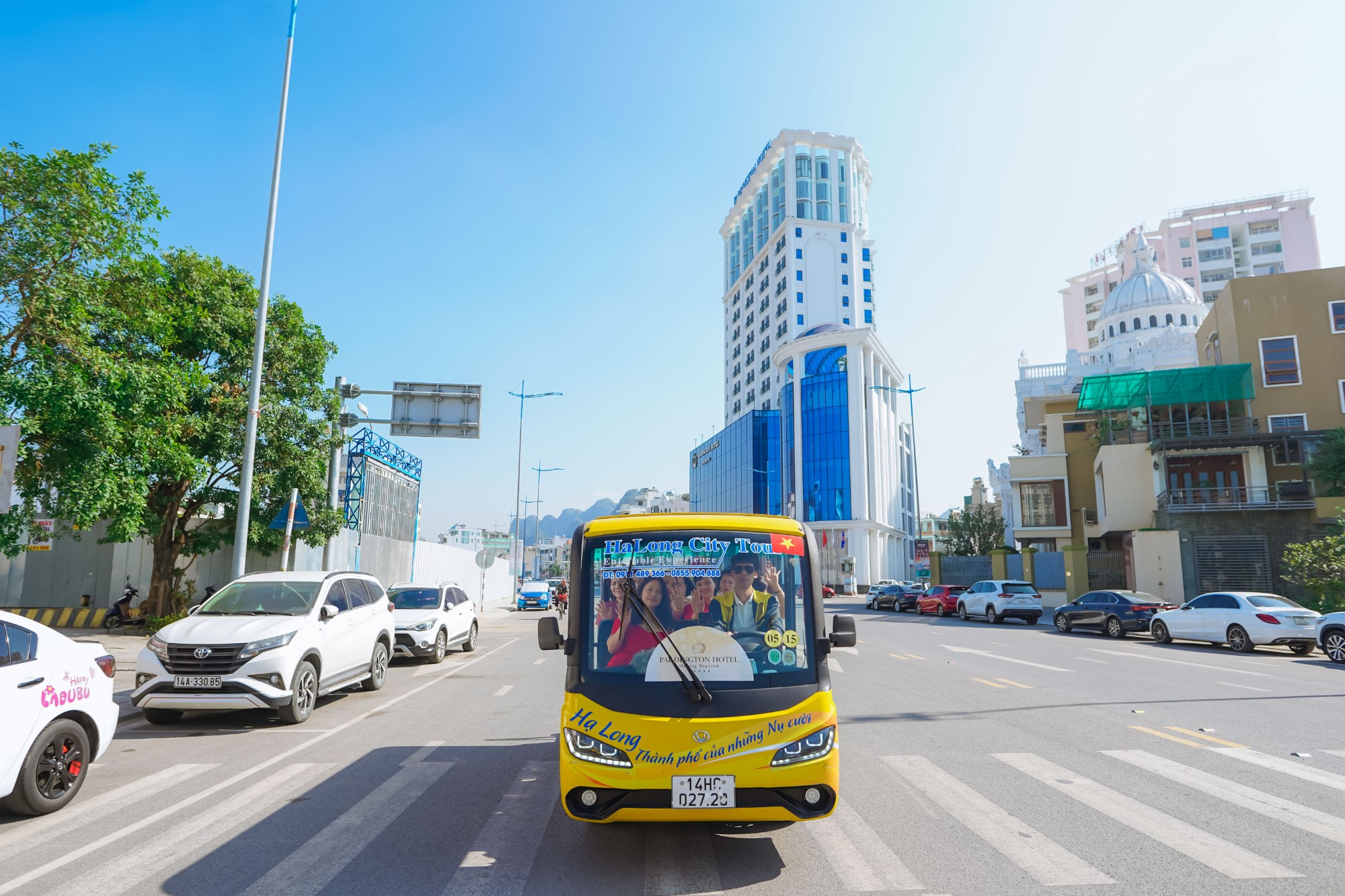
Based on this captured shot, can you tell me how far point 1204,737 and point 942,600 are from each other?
3078cm

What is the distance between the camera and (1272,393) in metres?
38.7

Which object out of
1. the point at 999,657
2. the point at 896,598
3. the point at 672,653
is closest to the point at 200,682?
the point at 672,653

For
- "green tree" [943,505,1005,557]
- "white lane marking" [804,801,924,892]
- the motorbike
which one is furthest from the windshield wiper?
"green tree" [943,505,1005,557]

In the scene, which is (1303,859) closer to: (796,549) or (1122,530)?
(796,549)

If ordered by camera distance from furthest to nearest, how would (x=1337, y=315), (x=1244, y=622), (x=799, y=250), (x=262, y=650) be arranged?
(x=799, y=250), (x=1337, y=315), (x=1244, y=622), (x=262, y=650)

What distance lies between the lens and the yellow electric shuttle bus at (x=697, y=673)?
16.1 feet

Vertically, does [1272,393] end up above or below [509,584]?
above

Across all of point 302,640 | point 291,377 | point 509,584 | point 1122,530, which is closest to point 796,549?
point 302,640

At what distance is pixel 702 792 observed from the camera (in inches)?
192

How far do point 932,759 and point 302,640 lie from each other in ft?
24.2

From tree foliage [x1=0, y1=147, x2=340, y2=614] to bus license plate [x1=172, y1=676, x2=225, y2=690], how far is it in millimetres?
8514

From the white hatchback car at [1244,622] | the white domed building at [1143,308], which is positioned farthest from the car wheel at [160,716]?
the white domed building at [1143,308]

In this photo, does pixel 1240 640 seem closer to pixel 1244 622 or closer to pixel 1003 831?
pixel 1244 622

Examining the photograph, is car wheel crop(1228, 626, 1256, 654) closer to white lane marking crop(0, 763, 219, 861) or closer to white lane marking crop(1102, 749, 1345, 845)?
white lane marking crop(1102, 749, 1345, 845)
